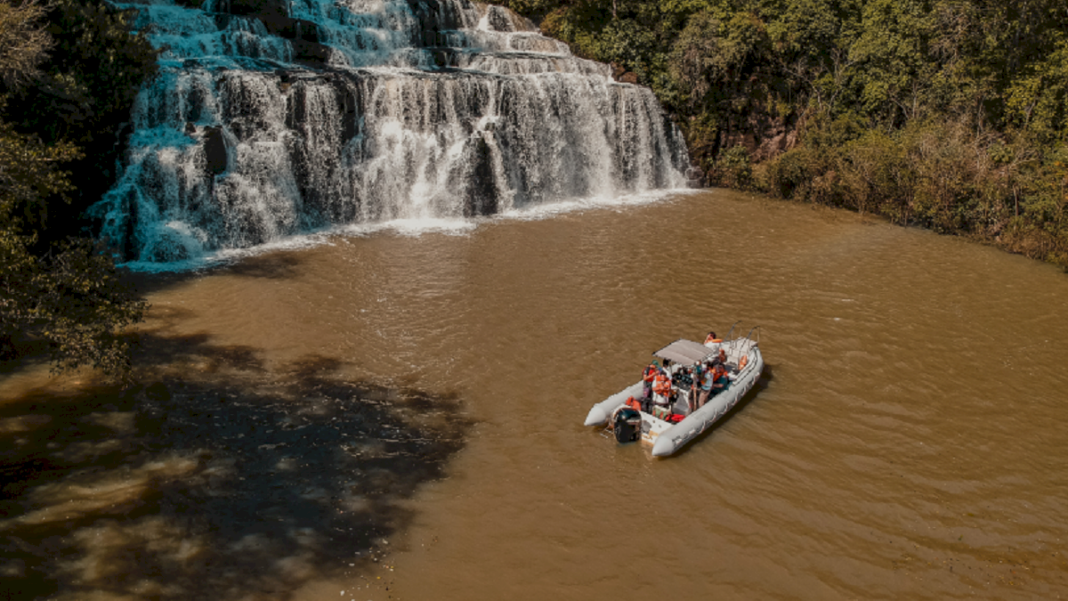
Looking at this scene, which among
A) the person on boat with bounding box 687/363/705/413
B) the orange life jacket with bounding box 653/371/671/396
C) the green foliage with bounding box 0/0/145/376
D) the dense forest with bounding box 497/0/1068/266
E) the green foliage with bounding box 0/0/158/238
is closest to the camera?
the green foliage with bounding box 0/0/145/376

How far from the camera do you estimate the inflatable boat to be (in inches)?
523

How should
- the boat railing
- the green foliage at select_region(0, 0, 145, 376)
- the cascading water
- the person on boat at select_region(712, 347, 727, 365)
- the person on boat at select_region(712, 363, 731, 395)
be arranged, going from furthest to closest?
the cascading water → the boat railing → the person on boat at select_region(712, 347, 727, 365) → the person on boat at select_region(712, 363, 731, 395) → the green foliage at select_region(0, 0, 145, 376)

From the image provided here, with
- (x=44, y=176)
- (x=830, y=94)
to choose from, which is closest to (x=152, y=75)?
(x=44, y=176)

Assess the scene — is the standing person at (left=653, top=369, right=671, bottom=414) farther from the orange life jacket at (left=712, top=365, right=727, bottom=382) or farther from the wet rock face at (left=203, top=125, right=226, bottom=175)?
the wet rock face at (left=203, top=125, right=226, bottom=175)

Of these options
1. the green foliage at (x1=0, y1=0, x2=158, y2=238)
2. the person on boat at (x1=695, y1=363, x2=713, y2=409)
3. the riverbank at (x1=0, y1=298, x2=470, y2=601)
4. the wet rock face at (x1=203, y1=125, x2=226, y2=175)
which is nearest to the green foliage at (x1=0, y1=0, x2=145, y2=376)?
the riverbank at (x1=0, y1=298, x2=470, y2=601)

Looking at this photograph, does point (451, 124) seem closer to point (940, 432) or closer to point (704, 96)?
point (704, 96)

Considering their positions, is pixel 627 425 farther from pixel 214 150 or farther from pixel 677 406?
pixel 214 150

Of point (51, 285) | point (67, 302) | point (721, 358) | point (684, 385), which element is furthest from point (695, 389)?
point (51, 285)

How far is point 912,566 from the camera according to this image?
423 inches

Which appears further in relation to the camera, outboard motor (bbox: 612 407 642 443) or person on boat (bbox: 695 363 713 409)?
person on boat (bbox: 695 363 713 409)

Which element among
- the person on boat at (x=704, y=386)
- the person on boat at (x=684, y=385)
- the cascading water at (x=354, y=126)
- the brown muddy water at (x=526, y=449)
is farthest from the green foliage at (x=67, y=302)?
the cascading water at (x=354, y=126)

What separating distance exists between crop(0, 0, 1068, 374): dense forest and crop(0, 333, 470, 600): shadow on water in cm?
195

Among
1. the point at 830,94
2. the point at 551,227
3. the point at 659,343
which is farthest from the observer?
the point at 830,94

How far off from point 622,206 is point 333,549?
901 inches
